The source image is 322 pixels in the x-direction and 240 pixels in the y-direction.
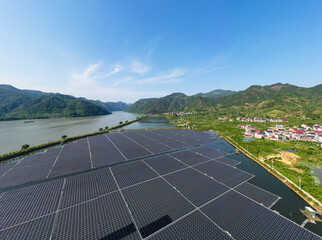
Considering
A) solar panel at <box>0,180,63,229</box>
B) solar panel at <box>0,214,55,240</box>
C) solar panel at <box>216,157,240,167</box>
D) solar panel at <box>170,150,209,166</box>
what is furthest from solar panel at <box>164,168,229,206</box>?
solar panel at <box>0,180,63,229</box>

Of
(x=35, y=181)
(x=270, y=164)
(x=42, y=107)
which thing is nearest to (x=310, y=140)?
(x=270, y=164)

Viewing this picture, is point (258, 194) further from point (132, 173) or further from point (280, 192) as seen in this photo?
point (132, 173)

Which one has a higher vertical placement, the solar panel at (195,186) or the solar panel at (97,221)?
the solar panel at (97,221)

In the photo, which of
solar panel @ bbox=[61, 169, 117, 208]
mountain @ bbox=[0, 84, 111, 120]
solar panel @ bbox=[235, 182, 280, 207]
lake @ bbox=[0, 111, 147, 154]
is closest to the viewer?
solar panel @ bbox=[235, 182, 280, 207]

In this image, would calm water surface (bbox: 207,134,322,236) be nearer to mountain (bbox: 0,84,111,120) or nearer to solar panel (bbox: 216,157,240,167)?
solar panel (bbox: 216,157,240,167)

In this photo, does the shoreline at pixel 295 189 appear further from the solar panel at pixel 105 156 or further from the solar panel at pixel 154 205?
the solar panel at pixel 105 156

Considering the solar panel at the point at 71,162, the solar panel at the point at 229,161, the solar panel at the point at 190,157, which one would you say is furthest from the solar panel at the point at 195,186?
the solar panel at the point at 71,162
